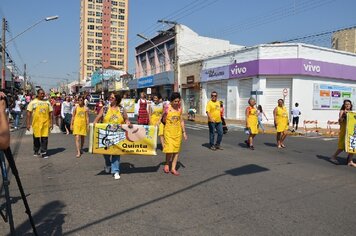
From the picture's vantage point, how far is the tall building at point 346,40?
4422 centimetres

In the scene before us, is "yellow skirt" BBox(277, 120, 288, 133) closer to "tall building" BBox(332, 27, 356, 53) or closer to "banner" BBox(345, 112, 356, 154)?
"banner" BBox(345, 112, 356, 154)

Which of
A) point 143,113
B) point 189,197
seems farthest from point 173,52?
point 189,197

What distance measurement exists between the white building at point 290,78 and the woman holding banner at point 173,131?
60.2ft

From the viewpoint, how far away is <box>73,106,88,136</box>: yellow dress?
31.5 ft

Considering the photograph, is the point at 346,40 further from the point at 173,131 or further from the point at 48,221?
the point at 48,221

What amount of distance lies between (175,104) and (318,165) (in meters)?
4.01

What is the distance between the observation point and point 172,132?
7266 millimetres

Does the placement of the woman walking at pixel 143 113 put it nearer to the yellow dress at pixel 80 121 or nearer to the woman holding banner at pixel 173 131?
the yellow dress at pixel 80 121

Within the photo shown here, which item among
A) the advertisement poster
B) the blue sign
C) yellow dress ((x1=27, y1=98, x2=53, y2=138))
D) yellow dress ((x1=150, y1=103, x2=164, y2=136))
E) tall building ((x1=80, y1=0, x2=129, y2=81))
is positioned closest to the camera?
Result: yellow dress ((x1=27, y1=98, x2=53, y2=138))

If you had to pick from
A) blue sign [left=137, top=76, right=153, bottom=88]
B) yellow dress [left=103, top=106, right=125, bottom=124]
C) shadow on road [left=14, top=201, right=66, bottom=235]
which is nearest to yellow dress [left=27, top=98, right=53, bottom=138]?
yellow dress [left=103, top=106, right=125, bottom=124]

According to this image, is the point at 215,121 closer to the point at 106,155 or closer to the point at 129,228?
the point at 106,155

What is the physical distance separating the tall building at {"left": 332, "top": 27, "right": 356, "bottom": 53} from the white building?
16475mm

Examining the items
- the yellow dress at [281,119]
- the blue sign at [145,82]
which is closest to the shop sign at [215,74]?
the blue sign at [145,82]

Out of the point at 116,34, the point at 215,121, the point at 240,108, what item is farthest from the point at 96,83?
the point at 215,121
